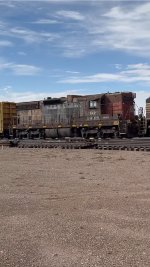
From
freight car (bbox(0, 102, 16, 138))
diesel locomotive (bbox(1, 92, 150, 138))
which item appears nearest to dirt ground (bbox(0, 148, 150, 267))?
diesel locomotive (bbox(1, 92, 150, 138))

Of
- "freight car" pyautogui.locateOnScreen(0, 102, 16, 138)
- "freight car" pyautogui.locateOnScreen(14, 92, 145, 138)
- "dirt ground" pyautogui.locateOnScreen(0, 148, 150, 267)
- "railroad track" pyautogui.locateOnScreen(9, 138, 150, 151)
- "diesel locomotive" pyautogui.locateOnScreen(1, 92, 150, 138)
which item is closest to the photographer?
"dirt ground" pyautogui.locateOnScreen(0, 148, 150, 267)

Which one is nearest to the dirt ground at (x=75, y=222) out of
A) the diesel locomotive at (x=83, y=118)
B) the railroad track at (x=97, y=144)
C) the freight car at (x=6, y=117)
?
the railroad track at (x=97, y=144)

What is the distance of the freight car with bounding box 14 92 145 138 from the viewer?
107 ft

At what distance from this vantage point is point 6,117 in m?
44.0

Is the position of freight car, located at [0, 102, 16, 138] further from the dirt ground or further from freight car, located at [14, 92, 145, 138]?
the dirt ground

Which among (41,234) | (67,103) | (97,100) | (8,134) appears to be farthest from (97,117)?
(41,234)

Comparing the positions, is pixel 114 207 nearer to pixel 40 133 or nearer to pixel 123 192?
pixel 123 192

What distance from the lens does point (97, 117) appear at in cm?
3422

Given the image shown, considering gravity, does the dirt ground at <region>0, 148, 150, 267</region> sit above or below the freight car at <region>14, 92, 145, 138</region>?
below

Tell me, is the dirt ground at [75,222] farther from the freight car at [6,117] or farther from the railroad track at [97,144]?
the freight car at [6,117]

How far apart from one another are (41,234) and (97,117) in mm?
27545

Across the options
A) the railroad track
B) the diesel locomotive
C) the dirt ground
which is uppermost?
the diesel locomotive

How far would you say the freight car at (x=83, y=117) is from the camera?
32688 mm

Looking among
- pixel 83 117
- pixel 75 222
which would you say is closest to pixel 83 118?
pixel 83 117
